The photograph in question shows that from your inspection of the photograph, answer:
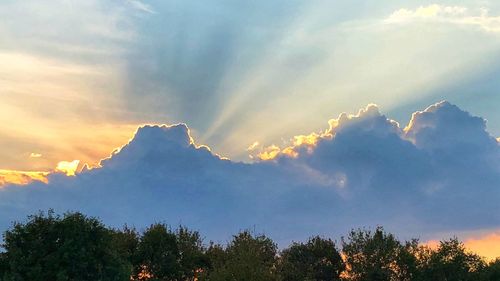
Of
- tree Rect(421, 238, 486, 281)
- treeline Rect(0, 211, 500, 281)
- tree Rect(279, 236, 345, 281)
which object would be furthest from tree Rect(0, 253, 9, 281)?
tree Rect(421, 238, 486, 281)

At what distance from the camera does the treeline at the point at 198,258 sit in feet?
270

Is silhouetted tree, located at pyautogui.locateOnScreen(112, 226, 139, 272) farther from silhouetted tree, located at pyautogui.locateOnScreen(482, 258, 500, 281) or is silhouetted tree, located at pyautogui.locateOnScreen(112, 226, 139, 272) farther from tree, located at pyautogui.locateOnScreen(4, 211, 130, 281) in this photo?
silhouetted tree, located at pyautogui.locateOnScreen(482, 258, 500, 281)

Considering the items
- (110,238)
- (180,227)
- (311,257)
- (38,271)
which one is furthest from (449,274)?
(38,271)

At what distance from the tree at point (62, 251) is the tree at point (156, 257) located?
23.0 metres

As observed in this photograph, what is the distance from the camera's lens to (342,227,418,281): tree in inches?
4975

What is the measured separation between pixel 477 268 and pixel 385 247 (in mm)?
19651

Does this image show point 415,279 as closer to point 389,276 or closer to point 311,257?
point 389,276

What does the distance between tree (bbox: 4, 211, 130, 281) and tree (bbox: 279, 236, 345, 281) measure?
53.2 meters

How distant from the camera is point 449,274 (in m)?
123

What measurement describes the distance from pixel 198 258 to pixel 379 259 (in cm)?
4046

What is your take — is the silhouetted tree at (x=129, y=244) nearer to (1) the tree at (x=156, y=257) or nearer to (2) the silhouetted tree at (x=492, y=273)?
(1) the tree at (x=156, y=257)

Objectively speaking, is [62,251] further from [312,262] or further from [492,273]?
[492,273]

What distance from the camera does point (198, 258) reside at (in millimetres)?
118438

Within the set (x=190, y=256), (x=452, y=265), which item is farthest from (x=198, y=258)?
(x=452, y=265)
